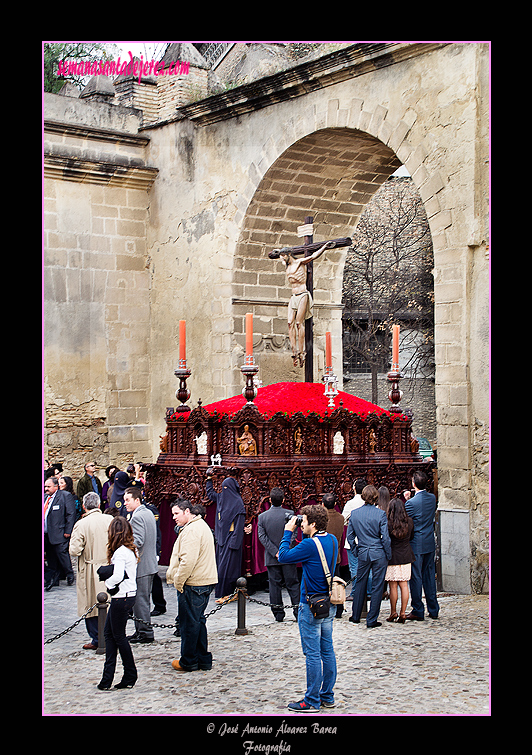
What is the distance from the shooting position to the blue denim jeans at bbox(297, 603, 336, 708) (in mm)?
5816

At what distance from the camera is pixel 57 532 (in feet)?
32.9

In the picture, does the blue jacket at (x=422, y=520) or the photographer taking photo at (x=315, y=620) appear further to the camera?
the blue jacket at (x=422, y=520)

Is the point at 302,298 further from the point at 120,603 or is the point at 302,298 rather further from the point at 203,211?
the point at 120,603

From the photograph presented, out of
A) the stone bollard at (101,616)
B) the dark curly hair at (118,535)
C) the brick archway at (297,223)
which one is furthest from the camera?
the brick archway at (297,223)

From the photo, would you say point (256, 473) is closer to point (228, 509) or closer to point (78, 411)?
point (228, 509)

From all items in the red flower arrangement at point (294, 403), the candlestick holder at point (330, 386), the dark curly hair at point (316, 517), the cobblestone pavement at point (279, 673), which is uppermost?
the candlestick holder at point (330, 386)

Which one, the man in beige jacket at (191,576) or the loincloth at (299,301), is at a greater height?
the loincloth at (299,301)

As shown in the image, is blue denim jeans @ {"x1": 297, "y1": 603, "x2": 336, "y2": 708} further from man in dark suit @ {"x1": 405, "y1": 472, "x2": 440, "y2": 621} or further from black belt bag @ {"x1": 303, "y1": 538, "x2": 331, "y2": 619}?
man in dark suit @ {"x1": 405, "y1": 472, "x2": 440, "y2": 621}

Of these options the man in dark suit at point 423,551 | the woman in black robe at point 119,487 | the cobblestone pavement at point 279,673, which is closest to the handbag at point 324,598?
the cobblestone pavement at point 279,673

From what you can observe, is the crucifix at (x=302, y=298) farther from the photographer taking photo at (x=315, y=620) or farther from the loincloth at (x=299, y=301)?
the photographer taking photo at (x=315, y=620)

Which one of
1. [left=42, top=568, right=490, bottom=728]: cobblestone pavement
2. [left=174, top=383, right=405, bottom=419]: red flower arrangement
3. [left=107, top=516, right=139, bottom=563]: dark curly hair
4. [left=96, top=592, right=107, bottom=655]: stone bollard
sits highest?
[left=174, top=383, right=405, bottom=419]: red flower arrangement

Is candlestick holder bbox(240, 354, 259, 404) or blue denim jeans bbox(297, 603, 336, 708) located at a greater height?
candlestick holder bbox(240, 354, 259, 404)

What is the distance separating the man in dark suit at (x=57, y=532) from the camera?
10.0 metres

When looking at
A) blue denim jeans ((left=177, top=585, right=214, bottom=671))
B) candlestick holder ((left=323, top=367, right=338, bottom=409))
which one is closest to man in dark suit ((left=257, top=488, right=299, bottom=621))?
blue denim jeans ((left=177, top=585, right=214, bottom=671))
